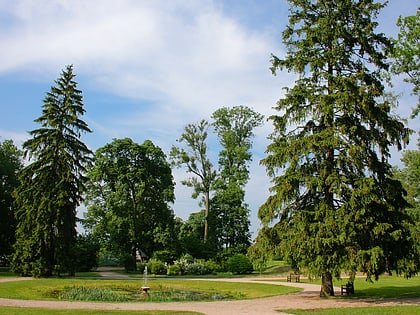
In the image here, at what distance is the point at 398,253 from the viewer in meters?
18.1

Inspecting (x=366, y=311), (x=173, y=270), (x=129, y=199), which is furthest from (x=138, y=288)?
(x=129, y=199)

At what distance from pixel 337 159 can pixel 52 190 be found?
2030cm

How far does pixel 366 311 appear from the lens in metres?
14.6

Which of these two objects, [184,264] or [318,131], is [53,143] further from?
[318,131]

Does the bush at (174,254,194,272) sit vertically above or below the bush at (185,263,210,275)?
above

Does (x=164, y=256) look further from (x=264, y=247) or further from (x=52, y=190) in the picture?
(x=264, y=247)

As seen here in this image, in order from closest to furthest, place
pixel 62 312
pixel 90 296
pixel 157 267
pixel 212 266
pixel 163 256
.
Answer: pixel 62 312
pixel 90 296
pixel 157 267
pixel 212 266
pixel 163 256

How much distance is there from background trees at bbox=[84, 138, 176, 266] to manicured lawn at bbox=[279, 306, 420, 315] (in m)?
31.3

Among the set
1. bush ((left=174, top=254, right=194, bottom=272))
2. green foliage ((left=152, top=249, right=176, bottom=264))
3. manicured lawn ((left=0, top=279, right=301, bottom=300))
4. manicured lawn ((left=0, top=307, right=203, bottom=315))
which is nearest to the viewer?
manicured lawn ((left=0, top=307, right=203, bottom=315))

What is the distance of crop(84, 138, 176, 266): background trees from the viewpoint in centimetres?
4622

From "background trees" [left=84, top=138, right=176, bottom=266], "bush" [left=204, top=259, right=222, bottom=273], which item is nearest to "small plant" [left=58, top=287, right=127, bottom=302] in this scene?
"bush" [left=204, top=259, right=222, bottom=273]

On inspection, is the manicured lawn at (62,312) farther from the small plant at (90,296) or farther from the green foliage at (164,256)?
the green foliage at (164,256)

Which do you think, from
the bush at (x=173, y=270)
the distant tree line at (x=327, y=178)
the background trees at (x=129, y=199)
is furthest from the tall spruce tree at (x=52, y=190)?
the background trees at (x=129, y=199)

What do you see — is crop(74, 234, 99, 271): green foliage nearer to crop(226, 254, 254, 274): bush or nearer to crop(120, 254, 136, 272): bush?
crop(120, 254, 136, 272): bush
